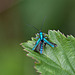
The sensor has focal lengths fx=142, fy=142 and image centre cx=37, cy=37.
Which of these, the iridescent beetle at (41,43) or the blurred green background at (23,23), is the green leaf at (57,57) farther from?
the blurred green background at (23,23)

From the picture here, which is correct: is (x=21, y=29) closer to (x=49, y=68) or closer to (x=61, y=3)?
(x=61, y=3)

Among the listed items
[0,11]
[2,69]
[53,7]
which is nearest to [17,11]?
[0,11]

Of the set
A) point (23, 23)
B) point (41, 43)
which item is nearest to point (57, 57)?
point (41, 43)

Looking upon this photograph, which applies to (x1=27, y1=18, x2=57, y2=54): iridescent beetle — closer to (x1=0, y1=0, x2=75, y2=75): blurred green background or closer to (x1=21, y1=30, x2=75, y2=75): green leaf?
(x1=21, y1=30, x2=75, y2=75): green leaf

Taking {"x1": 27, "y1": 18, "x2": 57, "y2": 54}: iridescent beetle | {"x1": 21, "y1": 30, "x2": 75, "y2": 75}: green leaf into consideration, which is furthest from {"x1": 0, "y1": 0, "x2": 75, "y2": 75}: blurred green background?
{"x1": 21, "y1": 30, "x2": 75, "y2": 75}: green leaf

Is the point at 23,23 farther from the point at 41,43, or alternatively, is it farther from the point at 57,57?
the point at 57,57

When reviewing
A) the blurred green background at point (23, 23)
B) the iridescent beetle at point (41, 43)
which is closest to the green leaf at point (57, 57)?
the iridescent beetle at point (41, 43)
